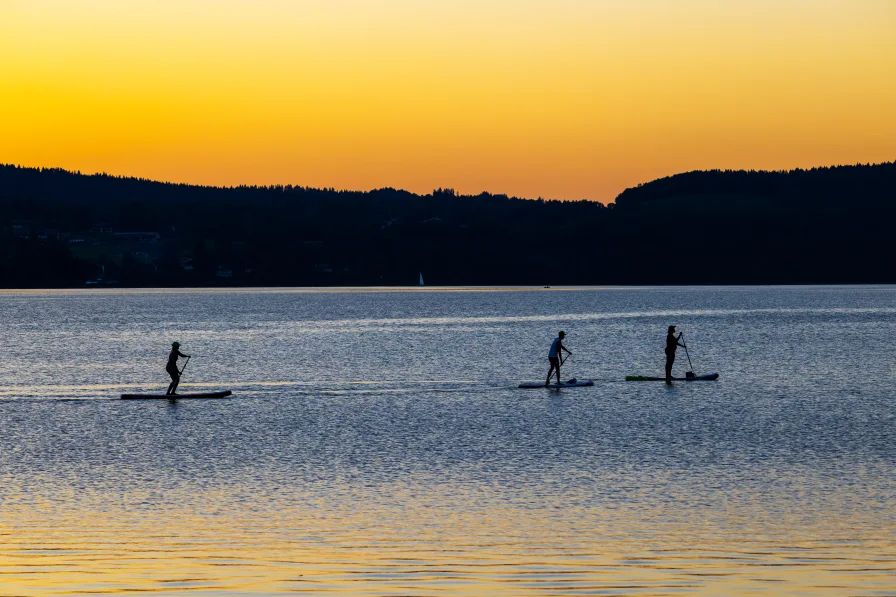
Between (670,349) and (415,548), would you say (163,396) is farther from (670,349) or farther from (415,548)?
(415,548)

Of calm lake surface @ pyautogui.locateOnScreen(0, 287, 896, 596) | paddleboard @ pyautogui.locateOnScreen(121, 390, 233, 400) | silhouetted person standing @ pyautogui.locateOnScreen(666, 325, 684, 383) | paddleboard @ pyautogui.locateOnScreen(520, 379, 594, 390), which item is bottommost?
calm lake surface @ pyautogui.locateOnScreen(0, 287, 896, 596)

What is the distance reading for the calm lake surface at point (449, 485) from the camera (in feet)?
53.8

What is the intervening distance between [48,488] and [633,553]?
1304 centimetres

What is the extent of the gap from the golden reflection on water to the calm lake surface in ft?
0.22

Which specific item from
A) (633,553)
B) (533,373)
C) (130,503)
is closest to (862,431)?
(633,553)

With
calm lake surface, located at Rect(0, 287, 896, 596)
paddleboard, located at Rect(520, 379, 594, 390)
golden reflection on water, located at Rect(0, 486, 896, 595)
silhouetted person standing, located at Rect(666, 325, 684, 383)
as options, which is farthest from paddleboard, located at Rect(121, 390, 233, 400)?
golden reflection on water, located at Rect(0, 486, 896, 595)

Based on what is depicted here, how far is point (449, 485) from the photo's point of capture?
24734 mm

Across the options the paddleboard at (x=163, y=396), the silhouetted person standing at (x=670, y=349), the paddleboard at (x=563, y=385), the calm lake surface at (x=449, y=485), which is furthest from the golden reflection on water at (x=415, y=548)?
the silhouetted person standing at (x=670, y=349)

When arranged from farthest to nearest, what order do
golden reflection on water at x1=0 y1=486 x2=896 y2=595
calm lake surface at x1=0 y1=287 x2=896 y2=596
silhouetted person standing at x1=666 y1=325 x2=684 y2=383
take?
silhouetted person standing at x1=666 y1=325 x2=684 y2=383 < calm lake surface at x1=0 y1=287 x2=896 y2=596 < golden reflection on water at x1=0 y1=486 x2=896 y2=595

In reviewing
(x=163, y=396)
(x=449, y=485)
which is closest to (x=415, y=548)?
(x=449, y=485)

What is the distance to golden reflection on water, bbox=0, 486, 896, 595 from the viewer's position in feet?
51.2

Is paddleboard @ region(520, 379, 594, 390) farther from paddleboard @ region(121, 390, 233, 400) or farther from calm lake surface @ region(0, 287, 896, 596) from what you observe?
paddleboard @ region(121, 390, 233, 400)

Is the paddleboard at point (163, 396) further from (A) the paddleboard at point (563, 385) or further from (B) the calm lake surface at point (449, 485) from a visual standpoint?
(A) the paddleboard at point (563, 385)

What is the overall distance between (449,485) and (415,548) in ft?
21.6
